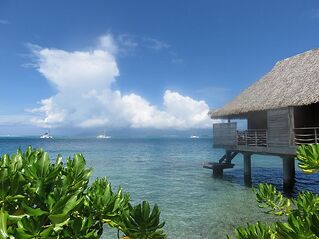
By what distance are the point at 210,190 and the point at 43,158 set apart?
49.8 ft

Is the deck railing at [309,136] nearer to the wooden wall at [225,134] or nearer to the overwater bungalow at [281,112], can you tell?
the overwater bungalow at [281,112]

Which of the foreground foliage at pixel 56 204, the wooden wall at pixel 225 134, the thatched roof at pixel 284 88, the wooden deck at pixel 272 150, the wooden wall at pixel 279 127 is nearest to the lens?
the foreground foliage at pixel 56 204

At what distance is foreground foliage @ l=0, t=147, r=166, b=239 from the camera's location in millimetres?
2135

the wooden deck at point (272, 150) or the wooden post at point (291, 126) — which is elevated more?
the wooden post at point (291, 126)

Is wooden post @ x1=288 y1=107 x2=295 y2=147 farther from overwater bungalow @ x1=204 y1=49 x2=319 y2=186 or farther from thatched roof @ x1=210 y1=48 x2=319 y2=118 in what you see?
thatched roof @ x1=210 y1=48 x2=319 y2=118

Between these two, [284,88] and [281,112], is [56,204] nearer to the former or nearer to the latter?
[281,112]

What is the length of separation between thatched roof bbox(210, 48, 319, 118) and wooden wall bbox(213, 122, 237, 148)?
2.42ft

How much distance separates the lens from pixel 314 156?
3.30 metres

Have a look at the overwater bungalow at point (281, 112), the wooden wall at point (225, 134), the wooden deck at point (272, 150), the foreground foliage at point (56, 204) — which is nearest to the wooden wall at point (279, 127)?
the overwater bungalow at point (281, 112)

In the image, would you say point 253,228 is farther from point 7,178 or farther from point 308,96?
point 308,96

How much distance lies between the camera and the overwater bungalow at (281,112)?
509 inches

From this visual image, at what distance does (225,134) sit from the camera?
58.6ft

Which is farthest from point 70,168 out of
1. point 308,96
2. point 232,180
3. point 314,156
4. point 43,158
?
point 232,180

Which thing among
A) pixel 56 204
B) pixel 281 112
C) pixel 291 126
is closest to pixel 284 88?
pixel 281 112
